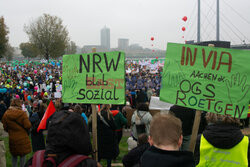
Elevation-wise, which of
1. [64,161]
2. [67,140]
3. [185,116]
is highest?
[67,140]

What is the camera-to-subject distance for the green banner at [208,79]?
256 cm

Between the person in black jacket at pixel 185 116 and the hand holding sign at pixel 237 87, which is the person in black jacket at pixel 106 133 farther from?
the hand holding sign at pixel 237 87

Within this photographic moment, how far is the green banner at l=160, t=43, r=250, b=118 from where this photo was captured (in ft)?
8.40

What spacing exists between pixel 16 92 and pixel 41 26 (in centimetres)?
2848

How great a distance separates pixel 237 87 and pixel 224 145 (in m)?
0.71

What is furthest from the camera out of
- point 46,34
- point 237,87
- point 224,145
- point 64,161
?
point 46,34

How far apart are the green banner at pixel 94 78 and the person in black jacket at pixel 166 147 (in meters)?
1.24

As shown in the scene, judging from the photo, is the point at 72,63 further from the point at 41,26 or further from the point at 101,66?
the point at 41,26

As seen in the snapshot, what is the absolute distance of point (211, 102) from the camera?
2.65 metres

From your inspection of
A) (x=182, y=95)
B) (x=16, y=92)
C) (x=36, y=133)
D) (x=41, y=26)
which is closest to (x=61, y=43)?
(x=41, y=26)

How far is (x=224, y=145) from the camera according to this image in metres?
2.35

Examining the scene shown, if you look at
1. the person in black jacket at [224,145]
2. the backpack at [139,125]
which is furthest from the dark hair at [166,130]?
the backpack at [139,125]

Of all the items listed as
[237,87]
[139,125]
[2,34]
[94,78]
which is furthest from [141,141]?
[2,34]

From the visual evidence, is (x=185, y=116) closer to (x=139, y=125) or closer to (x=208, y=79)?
(x=139, y=125)
